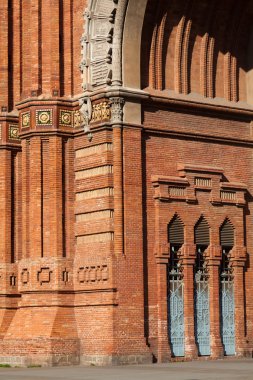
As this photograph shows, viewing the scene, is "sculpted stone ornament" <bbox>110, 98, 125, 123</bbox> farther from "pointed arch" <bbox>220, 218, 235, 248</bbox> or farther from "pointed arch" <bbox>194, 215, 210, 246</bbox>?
"pointed arch" <bbox>220, 218, 235, 248</bbox>

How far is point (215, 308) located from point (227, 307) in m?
0.66

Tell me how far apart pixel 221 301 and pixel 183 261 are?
188 cm

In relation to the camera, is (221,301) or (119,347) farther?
(221,301)

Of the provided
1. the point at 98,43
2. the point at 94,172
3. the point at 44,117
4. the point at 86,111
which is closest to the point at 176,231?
the point at 94,172

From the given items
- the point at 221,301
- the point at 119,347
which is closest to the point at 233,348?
the point at 221,301

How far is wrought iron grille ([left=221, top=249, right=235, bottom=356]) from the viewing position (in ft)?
104

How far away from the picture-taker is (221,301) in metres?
31.8

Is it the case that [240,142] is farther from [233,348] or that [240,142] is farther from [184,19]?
[233,348]

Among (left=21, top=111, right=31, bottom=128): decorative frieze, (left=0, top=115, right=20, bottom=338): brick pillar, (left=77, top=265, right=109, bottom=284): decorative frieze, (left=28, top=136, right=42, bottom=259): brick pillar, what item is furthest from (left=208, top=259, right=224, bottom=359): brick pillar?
(left=21, top=111, right=31, bottom=128): decorative frieze

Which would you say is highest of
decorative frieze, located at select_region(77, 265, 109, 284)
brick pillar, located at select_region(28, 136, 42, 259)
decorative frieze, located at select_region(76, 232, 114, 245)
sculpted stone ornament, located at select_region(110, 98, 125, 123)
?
sculpted stone ornament, located at select_region(110, 98, 125, 123)

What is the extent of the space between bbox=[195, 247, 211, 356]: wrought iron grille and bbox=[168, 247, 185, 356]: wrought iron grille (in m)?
0.58

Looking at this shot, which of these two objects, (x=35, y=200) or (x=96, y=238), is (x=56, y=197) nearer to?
(x=35, y=200)

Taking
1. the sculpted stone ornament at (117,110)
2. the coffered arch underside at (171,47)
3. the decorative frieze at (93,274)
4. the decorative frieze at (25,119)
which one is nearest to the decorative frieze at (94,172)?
the sculpted stone ornament at (117,110)

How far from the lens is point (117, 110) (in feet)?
98.4
